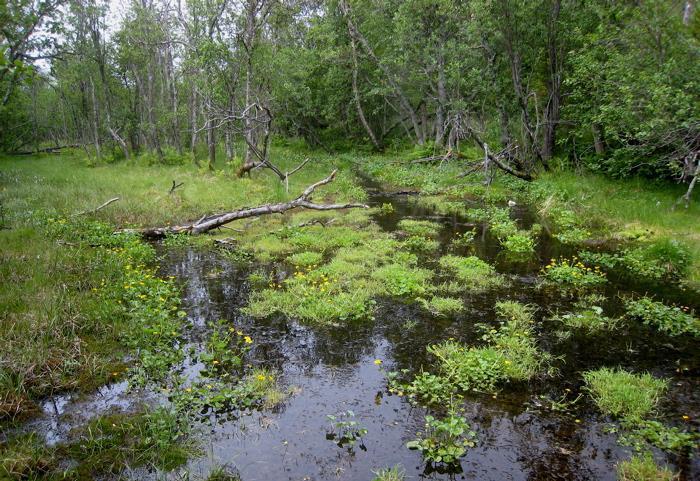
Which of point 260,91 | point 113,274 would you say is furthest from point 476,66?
point 113,274

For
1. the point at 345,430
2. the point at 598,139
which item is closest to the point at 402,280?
the point at 345,430

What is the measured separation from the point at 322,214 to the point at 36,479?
465 inches

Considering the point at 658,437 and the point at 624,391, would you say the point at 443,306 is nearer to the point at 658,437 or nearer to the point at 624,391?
the point at 624,391

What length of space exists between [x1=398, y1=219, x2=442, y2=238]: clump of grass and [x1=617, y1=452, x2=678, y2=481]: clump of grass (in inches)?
336

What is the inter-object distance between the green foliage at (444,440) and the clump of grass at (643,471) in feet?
4.53

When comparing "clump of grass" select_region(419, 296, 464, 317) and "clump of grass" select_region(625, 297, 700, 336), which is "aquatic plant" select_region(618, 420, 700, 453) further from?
"clump of grass" select_region(419, 296, 464, 317)

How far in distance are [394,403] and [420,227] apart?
8.31m

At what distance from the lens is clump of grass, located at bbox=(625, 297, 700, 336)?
704cm

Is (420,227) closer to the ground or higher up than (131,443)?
higher up

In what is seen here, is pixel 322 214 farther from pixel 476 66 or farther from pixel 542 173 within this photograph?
pixel 476 66

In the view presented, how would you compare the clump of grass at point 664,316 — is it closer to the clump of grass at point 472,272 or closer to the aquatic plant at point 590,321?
the aquatic plant at point 590,321

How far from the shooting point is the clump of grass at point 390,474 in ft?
13.6

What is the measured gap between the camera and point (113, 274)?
8.71 metres

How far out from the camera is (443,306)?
7.88 meters
